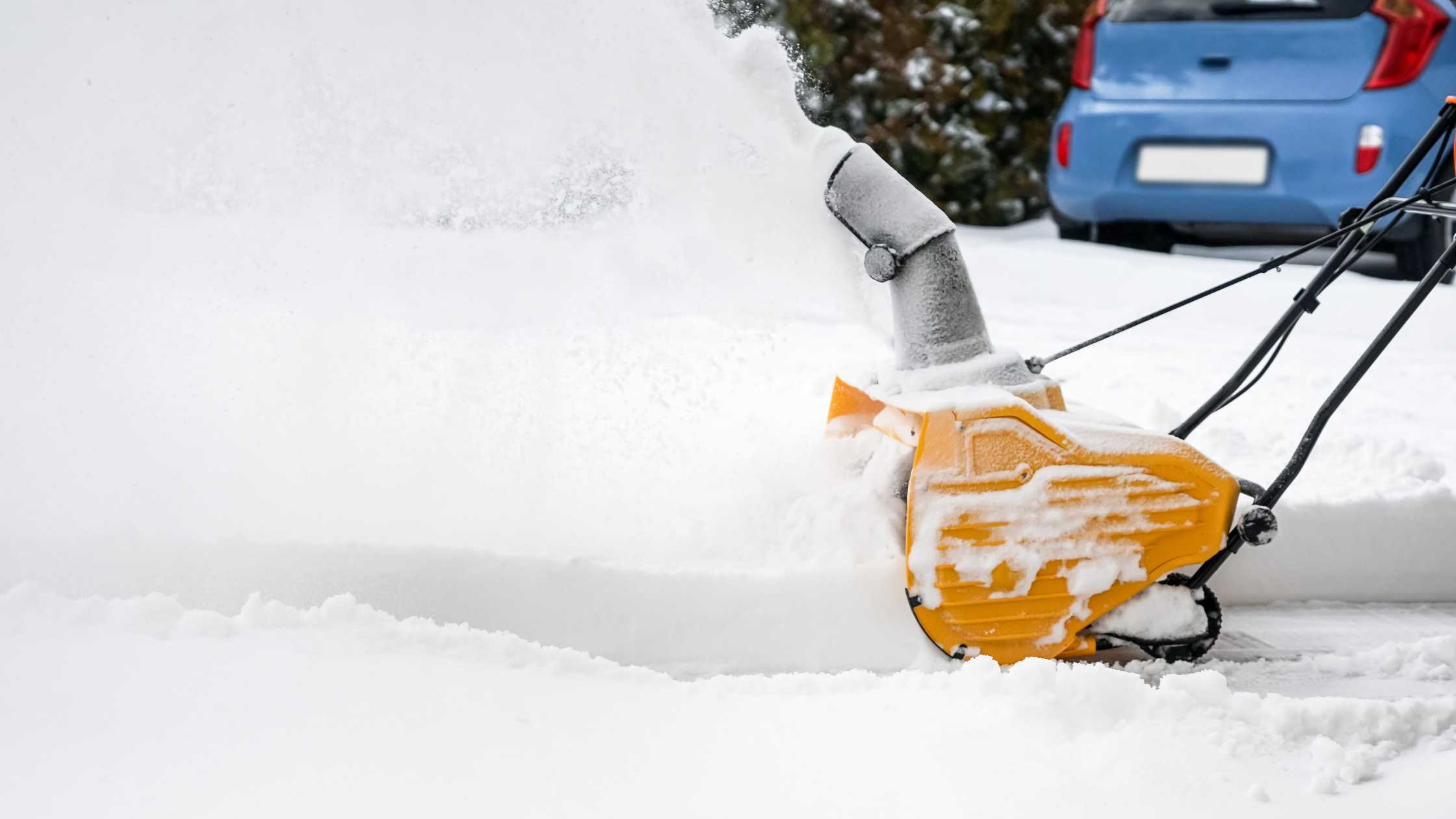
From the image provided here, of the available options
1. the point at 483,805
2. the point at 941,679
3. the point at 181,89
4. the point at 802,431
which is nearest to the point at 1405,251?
the point at 802,431

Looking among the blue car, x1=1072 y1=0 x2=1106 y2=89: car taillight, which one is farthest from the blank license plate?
x1=1072 y1=0 x2=1106 y2=89: car taillight

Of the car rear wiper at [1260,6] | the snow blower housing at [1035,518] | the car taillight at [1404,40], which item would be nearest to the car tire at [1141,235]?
the car rear wiper at [1260,6]

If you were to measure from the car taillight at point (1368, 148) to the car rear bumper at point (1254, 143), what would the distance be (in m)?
0.02

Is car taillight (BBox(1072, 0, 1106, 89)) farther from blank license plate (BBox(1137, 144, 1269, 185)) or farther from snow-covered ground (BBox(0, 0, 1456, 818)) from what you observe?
snow-covered ground (BBox(0, 0, 1456, 818))

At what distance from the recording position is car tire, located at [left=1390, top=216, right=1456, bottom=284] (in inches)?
239

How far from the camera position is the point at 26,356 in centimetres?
300

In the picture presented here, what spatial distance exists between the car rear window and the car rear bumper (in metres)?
0.37

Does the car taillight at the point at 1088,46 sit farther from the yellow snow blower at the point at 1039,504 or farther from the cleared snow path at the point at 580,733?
the cleared snow path at the point at 580,733

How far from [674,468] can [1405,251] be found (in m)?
4.43

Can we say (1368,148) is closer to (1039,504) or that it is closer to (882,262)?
(882,262)

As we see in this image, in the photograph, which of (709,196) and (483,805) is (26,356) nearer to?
(709,196)

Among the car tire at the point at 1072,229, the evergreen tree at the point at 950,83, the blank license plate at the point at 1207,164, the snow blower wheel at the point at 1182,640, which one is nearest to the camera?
the snow blower wheel at the point at 1182,640

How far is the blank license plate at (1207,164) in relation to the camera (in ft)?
18.9

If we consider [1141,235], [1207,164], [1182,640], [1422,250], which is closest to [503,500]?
[1182,640]
